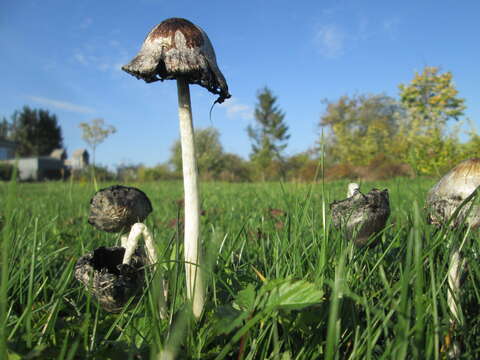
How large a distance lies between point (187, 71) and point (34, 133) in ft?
220

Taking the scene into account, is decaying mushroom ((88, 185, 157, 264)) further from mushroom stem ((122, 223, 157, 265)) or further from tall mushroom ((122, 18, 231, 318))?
tall mushroom ((122, 18, 231, 318))

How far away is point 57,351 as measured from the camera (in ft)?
2.85

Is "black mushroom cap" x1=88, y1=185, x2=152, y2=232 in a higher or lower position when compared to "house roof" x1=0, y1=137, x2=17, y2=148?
lower

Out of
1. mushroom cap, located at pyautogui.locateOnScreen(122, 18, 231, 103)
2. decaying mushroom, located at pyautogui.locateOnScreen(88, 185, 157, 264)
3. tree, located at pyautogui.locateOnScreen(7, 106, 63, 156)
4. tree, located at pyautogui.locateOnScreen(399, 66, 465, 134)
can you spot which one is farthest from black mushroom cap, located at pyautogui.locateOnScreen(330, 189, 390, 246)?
tree, located at pyautogui.locateOnScreen(7, 106, 63, 156)

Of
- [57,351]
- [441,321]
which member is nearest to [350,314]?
[441,321]

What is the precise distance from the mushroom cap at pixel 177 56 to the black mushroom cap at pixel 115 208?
52cm

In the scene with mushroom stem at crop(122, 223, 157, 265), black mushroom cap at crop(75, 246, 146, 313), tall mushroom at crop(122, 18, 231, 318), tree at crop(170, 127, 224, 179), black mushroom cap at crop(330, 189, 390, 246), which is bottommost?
black mushroom cap at crop(75, 246, 146, 313)

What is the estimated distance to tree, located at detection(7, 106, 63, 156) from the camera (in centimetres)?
5684

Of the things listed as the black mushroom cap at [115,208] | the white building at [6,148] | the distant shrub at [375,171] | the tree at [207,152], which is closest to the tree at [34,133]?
the white building at [6,148]

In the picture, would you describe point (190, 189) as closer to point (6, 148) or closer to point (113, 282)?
point (113, 282)

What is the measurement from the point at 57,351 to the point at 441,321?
1.12 meters

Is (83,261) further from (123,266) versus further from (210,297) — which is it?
(210,297)

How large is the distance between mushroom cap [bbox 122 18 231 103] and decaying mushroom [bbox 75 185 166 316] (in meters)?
0.54

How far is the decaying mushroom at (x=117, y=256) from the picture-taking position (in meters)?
1.12
